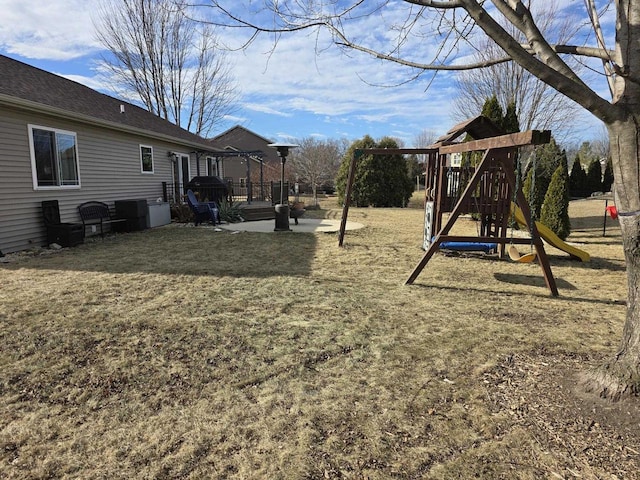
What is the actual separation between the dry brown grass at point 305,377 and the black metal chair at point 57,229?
96.4 inches

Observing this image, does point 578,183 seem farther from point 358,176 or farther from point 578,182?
point 358,176

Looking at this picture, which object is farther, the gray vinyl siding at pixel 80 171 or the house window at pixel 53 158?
the house window at pixel 53 158

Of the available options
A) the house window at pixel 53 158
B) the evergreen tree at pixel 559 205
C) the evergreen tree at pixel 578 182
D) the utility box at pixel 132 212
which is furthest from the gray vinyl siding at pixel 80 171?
the evergreen tree at pixel 578 182

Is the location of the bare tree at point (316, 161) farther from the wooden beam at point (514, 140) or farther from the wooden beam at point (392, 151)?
the wooden beam at point (514, 140)

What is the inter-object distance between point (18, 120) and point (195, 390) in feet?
24.8

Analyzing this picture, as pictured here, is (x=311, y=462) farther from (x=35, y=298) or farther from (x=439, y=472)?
(x=35, y=298)

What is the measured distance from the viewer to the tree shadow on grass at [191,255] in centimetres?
595

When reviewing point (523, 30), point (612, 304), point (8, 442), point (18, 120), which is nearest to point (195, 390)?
point (8, 442)

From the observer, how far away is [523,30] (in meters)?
2.38

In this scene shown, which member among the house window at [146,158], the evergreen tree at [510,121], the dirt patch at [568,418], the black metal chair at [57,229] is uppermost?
the evergreen tree at [510,121]

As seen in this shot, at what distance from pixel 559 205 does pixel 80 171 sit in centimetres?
1136

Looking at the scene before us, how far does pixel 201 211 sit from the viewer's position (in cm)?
1148

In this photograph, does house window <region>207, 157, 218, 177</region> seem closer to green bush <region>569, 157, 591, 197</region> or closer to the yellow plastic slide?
the yellow plastic slide

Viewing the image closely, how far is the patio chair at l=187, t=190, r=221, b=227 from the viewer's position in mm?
11398
